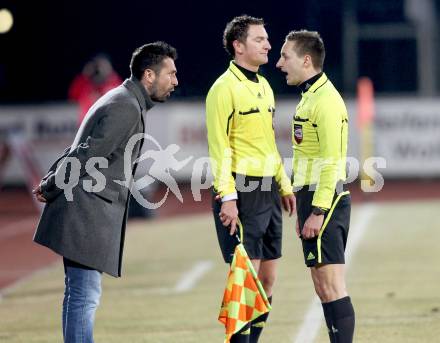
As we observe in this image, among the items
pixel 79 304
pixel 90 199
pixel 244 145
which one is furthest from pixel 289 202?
pixel 79 304

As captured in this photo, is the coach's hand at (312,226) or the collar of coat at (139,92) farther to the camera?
the coach's hand at (312,226)

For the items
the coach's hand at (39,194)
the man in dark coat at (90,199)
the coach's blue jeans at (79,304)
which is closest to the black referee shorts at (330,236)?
the man in dark coat at (90,199)

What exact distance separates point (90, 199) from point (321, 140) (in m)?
1.41

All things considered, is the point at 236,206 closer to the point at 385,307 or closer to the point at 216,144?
the point at 216,144

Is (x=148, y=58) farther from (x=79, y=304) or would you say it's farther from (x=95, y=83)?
(x=95, y=83)

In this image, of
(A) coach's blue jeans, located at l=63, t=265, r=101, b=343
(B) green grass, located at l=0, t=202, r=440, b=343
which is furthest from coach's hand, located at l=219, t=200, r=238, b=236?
(B) green grass, located at l=0, t=202, r=440, b=343

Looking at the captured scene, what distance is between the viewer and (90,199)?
22.5ft

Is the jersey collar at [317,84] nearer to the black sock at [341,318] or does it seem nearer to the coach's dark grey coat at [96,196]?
the coach's dark grey coat at [96,196]

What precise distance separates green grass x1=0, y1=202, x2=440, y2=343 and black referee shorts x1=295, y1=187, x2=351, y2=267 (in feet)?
4.74

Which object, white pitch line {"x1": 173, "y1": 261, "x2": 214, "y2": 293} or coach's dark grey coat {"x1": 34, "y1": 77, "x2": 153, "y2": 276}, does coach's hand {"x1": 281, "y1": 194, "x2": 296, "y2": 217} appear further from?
white pitch line {"x1": 173, "y1": 261, "x2": 214, "y2": 293}

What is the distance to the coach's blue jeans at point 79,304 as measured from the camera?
22.5ft

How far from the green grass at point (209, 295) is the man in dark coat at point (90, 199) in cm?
187

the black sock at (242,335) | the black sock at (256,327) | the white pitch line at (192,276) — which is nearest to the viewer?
the black sock at (242,335)

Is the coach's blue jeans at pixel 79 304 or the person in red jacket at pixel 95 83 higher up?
the person in red jacket at pixel 95 83
